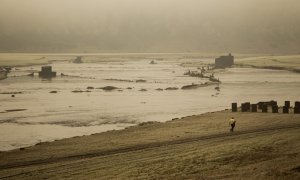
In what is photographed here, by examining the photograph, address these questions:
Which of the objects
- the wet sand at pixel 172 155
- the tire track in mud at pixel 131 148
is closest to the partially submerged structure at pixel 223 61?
the wet sand at pixel 172 155

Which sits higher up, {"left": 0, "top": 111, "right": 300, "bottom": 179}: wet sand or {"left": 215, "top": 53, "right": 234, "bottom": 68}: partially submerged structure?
{"left": 215, "top": 53, "right": 234, "bottom": 68}: partially submerged structure

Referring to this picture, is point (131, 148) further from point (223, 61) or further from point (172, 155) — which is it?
point (223, 61)

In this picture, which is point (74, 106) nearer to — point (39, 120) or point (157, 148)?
point (39, 120)

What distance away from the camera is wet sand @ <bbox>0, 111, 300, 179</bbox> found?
2075cm

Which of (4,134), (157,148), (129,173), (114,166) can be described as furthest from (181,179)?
(4,134)

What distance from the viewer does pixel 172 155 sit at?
24.7 metres

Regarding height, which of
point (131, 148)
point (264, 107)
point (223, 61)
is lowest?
point (131, 148)

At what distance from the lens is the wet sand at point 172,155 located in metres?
20.8

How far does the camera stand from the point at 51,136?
39031 millimetres

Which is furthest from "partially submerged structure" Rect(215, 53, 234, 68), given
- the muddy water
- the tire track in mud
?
the tire track in mud

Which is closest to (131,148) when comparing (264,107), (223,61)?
(264,107)

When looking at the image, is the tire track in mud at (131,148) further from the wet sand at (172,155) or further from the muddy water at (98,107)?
the muddy water at (98,107)

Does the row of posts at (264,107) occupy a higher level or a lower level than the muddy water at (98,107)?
higher

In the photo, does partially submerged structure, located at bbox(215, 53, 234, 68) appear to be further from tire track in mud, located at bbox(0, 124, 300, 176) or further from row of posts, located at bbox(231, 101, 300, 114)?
tire track in mud, located at bbox(0, 124, 300, 176)
